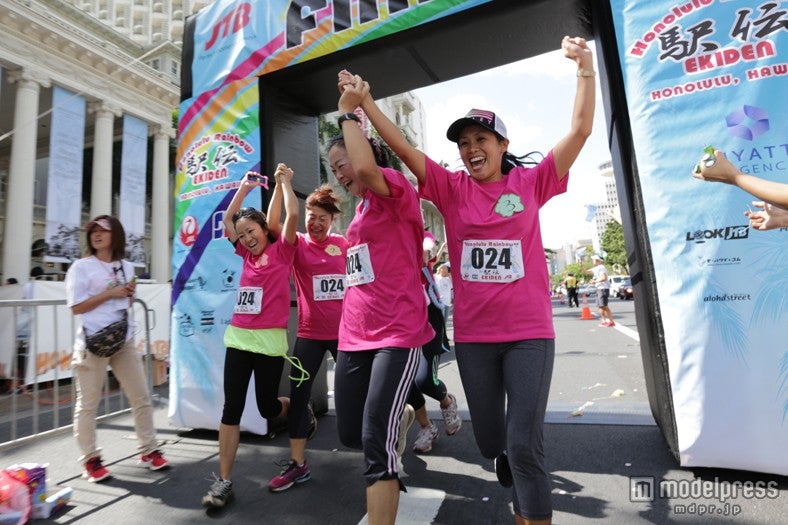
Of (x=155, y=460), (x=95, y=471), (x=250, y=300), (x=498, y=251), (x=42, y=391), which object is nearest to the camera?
(x=498, y=251)

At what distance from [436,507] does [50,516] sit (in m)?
2.42

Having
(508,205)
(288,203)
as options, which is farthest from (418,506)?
(288,203)

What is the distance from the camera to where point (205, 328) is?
441 centimetres

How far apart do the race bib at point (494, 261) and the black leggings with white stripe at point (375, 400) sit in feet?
1.55

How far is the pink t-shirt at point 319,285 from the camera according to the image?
3.21m

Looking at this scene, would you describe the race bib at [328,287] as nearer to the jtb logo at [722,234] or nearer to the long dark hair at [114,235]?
the long dark hair at [114,235]

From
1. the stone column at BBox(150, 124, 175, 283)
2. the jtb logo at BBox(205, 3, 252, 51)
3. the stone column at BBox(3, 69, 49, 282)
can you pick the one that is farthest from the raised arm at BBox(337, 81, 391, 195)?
the stone column at BBox(150, 124, 175, 283)

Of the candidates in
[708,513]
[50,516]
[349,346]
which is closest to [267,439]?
[50,516]

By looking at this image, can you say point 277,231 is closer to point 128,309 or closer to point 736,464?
point 128,309

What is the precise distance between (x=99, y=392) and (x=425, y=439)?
254 centimetres

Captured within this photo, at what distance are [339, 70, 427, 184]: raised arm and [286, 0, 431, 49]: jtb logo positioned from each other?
2.25 metres

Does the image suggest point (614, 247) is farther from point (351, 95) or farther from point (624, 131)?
point (351, 95)

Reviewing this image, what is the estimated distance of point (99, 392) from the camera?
3443 mm

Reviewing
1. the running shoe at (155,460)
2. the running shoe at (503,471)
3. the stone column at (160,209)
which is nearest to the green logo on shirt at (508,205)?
the running shoe at (503,471)
